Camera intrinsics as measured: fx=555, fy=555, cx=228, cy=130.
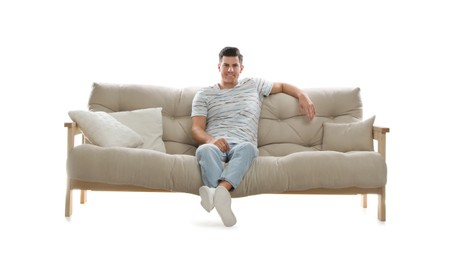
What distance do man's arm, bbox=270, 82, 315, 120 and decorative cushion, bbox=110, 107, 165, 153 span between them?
836 millimetres

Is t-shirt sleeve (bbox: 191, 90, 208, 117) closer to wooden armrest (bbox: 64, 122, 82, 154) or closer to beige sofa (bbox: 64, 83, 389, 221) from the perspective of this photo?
beige sofa (bbox: 64, 83, 389, 221)

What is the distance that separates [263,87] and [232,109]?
1.06 feet

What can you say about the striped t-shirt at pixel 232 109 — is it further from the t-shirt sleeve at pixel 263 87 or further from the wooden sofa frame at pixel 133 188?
the wooden sofa frame at pixel 133 188

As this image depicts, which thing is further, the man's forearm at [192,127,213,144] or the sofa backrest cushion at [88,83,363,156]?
the sofa backrest cushion at [88,83,363,156]

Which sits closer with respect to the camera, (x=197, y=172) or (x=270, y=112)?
(x=197, y=172)

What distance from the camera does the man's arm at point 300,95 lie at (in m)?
3.79

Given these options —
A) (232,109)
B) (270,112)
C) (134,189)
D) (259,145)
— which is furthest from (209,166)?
(270,112)

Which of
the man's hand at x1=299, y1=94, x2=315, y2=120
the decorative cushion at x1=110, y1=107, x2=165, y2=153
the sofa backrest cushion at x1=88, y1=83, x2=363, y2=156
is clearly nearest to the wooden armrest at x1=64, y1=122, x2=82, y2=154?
the decorative cushion at x1=110, y1=107, x2=165, y2=153

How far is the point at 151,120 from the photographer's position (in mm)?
3795

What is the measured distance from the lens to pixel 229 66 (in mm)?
3730

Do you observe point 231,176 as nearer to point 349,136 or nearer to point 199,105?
point 199,105

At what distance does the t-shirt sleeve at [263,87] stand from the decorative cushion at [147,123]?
71 cm

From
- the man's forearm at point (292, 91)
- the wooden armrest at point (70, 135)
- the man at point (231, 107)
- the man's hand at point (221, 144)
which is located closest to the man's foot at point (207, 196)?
the man at point (231, 107)

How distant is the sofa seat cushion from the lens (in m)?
3.14
